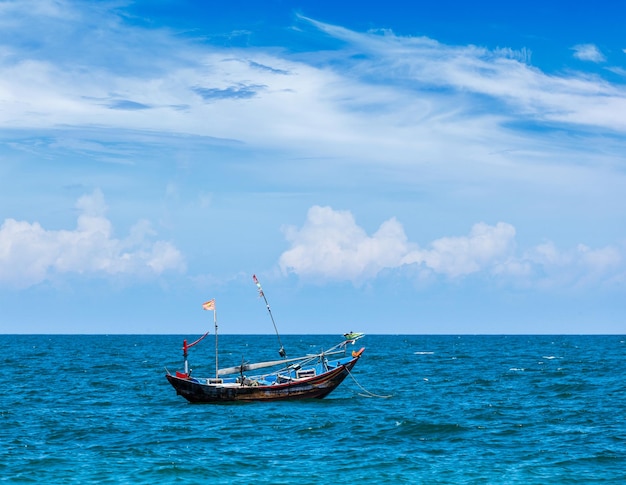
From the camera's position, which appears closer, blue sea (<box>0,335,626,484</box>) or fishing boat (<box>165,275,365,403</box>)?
blue sea (<box>0,335,626,484</box>)

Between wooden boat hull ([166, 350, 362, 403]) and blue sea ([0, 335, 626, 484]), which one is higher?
wooden boat hull ([166, 350, 362, 403])

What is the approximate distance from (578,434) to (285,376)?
71.2 ft

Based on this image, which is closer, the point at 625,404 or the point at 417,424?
the point at 417,424

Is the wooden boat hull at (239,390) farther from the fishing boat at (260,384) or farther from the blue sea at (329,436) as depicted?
the blue sea at (329,436)

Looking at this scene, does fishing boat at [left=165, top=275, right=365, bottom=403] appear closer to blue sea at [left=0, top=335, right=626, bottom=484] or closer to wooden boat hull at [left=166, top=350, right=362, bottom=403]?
wooden boat hull at [left=166, top=350, right=362, bottom=403]

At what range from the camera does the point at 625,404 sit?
162ft

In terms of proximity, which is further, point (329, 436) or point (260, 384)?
point (260, 384)

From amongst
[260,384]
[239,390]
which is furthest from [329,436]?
[260,384]

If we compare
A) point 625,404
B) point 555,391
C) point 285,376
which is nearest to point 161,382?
point 285,376

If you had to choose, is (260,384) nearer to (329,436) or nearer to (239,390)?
(239,390)

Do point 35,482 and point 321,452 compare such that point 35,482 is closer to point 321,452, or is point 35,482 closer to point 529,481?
point 321,452

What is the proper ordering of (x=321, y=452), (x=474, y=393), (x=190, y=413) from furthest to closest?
(x=474, y=393), (x=190, y=413), (x=321, y=452)

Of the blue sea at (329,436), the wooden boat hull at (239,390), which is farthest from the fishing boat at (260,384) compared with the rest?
the blue sea at (329,436)

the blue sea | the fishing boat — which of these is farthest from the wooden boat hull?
the blue sea
